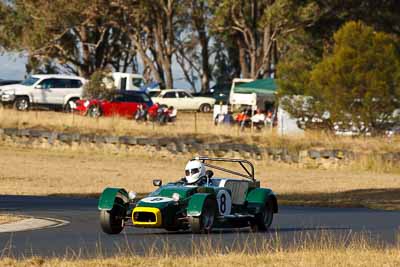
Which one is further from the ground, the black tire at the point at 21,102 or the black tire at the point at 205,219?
the black tire at the point at 21,102

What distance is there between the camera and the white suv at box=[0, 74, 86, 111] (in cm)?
6031

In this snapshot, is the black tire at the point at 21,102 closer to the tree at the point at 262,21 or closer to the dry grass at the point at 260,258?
the tree at the point at 262,21

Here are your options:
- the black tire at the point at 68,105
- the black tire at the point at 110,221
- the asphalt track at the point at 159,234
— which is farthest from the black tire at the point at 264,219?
the black tire at the point at 68,105

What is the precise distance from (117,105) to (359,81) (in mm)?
15062

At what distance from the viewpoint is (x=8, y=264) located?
12.8 m

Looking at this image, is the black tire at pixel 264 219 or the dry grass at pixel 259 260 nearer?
the dry grass at pixel 259 260

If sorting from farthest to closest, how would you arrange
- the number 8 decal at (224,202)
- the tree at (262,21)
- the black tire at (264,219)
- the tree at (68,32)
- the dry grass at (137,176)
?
1. the tree at (68,32)
2. the tree at (262,21)
3. the dry grass at (137,176)
4. the black tire at (264,219)
5. the number 8 decal at (224,202)

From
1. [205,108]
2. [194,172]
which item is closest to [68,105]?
[205,108]

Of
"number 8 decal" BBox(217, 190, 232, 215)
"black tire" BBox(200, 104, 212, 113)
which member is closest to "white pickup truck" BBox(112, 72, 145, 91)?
"black tire" BBox(200, 104, 212, 113)

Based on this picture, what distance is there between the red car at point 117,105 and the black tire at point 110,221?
38060 millimetres

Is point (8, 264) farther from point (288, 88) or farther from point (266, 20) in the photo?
point (266, 20)

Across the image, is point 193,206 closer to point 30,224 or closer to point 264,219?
point 264,219

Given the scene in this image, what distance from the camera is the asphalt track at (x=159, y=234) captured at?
1516 centimetres

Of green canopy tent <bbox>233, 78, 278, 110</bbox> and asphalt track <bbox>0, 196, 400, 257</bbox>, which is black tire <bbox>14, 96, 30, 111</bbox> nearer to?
green canopy tent <bbox>233, 78, 278, 110</bbox>
